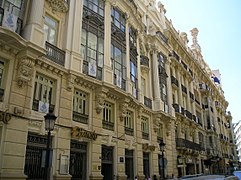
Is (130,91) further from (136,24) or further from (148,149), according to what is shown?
(136,24)

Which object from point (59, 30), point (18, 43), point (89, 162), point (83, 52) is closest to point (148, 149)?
point (89, 162)

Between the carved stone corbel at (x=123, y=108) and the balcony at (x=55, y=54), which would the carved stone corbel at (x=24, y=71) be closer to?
the balcony at (x=55, y=54)

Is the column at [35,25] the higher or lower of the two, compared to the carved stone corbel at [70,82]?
higher

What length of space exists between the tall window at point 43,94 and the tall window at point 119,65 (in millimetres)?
5052

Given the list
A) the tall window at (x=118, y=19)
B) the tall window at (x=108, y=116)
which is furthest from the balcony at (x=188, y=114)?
the tall window at (x=108, y=116)

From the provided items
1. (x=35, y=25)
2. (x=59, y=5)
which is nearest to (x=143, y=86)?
(x=59, y=5)

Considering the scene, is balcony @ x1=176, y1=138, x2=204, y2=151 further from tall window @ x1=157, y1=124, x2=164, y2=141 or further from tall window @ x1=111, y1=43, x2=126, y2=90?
tall window @ x1=111, y1=43, x2=126, y2=90

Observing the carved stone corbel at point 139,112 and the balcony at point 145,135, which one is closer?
the carved stone corbel at point 139,112

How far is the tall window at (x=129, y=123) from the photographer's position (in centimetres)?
1817

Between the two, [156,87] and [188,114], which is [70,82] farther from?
[188,114]

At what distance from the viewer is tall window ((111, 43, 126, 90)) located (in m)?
17.5

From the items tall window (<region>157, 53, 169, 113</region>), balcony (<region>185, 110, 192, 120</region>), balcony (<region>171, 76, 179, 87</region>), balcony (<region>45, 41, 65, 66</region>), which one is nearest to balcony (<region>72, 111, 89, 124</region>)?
balcony (<region>45, 41, 65, 66</region>)

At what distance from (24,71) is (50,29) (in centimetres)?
380

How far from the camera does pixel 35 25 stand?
40.2 feet
